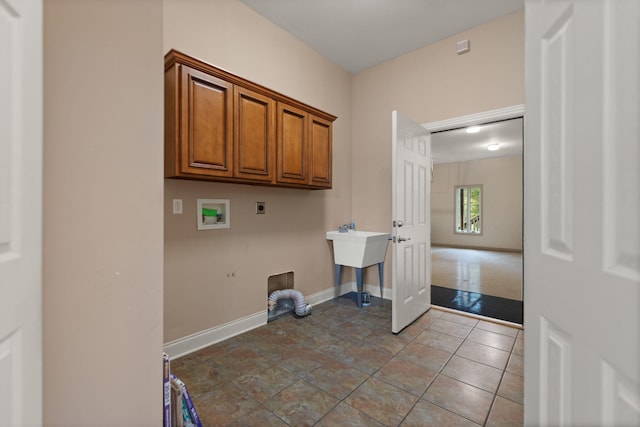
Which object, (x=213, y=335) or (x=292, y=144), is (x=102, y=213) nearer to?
(x=213, y=335)

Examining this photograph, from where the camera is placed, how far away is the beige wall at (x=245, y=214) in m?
2.21

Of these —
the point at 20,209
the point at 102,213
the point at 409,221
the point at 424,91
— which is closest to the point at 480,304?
the point at 409,221

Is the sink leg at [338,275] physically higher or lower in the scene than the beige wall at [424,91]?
lower

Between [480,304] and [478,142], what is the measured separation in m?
4.29

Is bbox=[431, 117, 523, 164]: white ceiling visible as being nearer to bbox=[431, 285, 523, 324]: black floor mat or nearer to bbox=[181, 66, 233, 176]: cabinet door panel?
bbox=[431, 285, 523, 324]: black floor mat

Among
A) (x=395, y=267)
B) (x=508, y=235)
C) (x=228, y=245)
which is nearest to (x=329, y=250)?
(x=395, y=267)

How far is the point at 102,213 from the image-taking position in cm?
102

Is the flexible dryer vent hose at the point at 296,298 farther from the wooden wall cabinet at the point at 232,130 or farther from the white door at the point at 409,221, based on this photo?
the wooden wall cabinet at the point at 232,130

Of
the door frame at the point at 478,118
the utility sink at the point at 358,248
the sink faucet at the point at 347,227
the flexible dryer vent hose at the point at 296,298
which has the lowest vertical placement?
A: the flexible dryer vent hose at the point at 296,298

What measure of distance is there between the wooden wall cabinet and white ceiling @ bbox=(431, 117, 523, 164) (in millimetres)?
2966

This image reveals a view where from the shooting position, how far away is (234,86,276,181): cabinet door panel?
2.24 meters

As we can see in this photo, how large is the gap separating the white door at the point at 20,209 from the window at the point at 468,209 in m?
9.49

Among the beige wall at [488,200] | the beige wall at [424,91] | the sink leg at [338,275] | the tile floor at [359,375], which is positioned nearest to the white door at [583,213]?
the tile floor at [359,375]

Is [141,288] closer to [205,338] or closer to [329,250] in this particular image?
[205,338]
